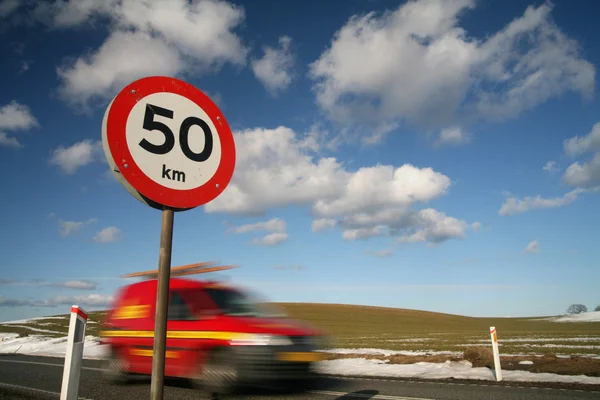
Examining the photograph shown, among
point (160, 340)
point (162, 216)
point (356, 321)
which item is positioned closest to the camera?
point (160, 340)

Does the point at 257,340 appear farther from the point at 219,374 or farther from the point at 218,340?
the point at 219,374

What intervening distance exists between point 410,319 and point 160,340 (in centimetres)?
7347

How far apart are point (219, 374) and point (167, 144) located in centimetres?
566

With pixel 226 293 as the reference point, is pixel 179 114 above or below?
above

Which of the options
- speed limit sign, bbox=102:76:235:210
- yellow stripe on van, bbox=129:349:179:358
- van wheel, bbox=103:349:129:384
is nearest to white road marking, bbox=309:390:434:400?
yellow stripe on van, bbox=129:349:179:358

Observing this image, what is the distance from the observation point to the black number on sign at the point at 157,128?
A: 2029mm

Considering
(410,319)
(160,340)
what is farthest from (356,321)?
(160,340)

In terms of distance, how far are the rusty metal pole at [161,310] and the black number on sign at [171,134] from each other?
0.31 metres

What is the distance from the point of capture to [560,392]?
7047 mm

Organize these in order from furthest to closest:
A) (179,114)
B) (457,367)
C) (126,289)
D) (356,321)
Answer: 1. (356,321)
2. (457,367)
3. (126,289)
4. (179,114)

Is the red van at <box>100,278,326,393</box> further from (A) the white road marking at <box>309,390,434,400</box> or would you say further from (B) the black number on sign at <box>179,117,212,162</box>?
(B) the black number on sign at <box>179,117,212,162</box>

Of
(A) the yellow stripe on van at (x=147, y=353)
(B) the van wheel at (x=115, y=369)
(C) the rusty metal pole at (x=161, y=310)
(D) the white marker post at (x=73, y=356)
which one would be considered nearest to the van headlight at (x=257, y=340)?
(A) the yellow stripe on van at (x=147, y=353)

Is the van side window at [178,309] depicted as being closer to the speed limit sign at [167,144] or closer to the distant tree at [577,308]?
the speed limit sign at [167,144]

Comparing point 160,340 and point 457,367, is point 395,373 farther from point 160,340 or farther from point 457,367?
point 160,340
